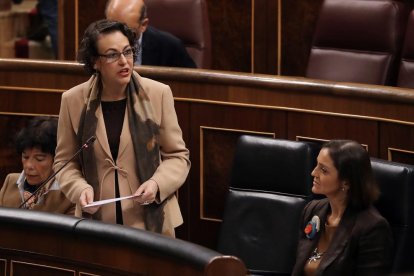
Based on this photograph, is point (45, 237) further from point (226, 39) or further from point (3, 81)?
point (226, 39)

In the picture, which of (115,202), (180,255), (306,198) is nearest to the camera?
(180,255)

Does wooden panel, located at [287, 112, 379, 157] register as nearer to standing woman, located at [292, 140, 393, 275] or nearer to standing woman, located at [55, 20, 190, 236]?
standing woman, located at [292, 140, 393, 275]

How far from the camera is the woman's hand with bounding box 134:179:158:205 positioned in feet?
7.18

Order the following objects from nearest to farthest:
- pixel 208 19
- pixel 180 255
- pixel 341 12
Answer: pixel 180 255 < pixel 341 12 < pixel 208 19

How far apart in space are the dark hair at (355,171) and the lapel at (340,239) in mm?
28

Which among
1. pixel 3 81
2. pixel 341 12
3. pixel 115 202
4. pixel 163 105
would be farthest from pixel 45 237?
pixel 341 12

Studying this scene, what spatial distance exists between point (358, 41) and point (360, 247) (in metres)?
1.03

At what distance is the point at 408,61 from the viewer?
9.70 ft

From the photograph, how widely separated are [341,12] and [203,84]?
51cm

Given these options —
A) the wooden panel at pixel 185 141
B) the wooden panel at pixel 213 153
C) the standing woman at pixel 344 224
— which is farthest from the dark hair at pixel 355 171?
the wooden panel at pixel 185 141

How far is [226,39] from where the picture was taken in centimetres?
350

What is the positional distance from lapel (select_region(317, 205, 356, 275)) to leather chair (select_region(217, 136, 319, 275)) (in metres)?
0.28

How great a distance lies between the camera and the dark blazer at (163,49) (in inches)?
123

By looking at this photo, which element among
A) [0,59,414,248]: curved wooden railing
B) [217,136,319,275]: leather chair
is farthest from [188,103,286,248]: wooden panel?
[217,136,319,275]: leather chair
